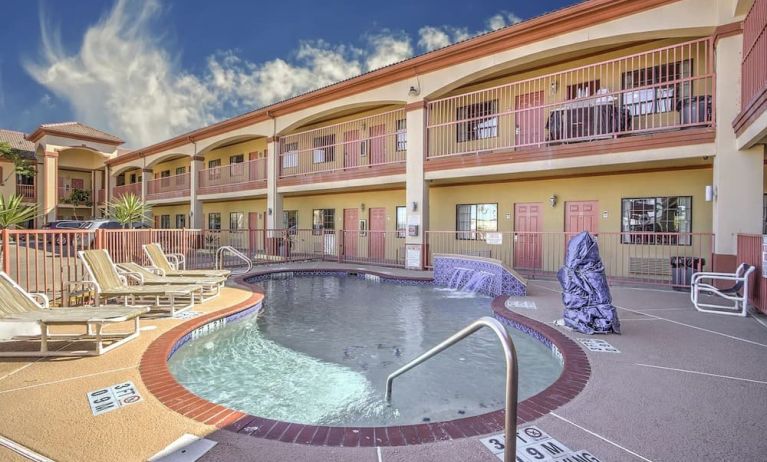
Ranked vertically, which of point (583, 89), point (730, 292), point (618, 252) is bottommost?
point (730, 292)

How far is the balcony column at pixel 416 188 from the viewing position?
13.4 metres

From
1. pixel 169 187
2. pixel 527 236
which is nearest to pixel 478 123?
pixel 527 236

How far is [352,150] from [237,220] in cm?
1095

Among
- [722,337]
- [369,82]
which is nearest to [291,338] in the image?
[722,337]

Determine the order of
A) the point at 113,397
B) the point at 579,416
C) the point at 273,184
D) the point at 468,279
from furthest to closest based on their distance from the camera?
the point at 273,184
the point at 468,279
the point at 113,397
the point at 579,416

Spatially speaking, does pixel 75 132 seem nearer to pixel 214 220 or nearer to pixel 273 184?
pixel 214 220

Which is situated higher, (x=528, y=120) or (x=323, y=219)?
(x=528, y=120)

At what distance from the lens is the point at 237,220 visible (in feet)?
82.1

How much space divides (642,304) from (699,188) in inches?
236

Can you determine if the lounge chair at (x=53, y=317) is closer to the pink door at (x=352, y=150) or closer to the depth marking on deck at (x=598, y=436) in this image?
the depth marking on deck at (x=598, y=436)

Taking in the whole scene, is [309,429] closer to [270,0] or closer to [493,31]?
[493,31]

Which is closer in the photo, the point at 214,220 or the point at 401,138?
the point at 401,138

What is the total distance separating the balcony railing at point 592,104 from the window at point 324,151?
253 inches

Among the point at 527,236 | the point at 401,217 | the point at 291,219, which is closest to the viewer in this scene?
the point at 527,236
